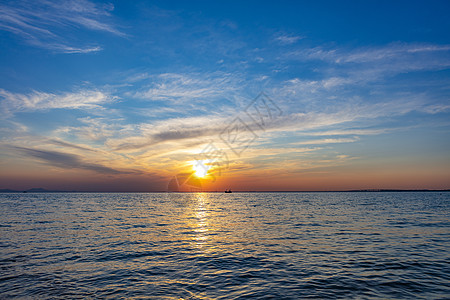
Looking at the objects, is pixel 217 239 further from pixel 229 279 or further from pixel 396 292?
pixel 396 292

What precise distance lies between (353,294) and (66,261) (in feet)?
63.3

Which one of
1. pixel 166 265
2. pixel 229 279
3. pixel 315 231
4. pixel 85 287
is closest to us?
pixel 85 287

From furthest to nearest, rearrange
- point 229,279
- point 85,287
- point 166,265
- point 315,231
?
point 315,231
point 166,265
point 229,279
point 85,287

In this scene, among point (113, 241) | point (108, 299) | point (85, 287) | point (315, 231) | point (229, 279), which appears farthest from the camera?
point (315, 231)

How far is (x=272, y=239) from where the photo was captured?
2797 cm

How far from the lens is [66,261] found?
19625mm

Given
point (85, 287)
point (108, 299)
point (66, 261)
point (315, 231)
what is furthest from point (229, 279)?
point (315, 231)

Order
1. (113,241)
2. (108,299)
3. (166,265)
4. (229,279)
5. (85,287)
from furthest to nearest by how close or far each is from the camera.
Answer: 1. (113,241)
2. (166,265)
3. (229,279)
4. (85,287)
5. (108,299)

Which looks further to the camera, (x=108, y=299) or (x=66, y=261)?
(x=66, y=261)

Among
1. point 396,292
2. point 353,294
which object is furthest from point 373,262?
point 353,294

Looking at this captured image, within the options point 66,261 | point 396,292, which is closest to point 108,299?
point 66,261

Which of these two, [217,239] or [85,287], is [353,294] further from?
[217,239]

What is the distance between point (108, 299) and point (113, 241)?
16.0 m

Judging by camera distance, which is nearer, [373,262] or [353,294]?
[353,294]
